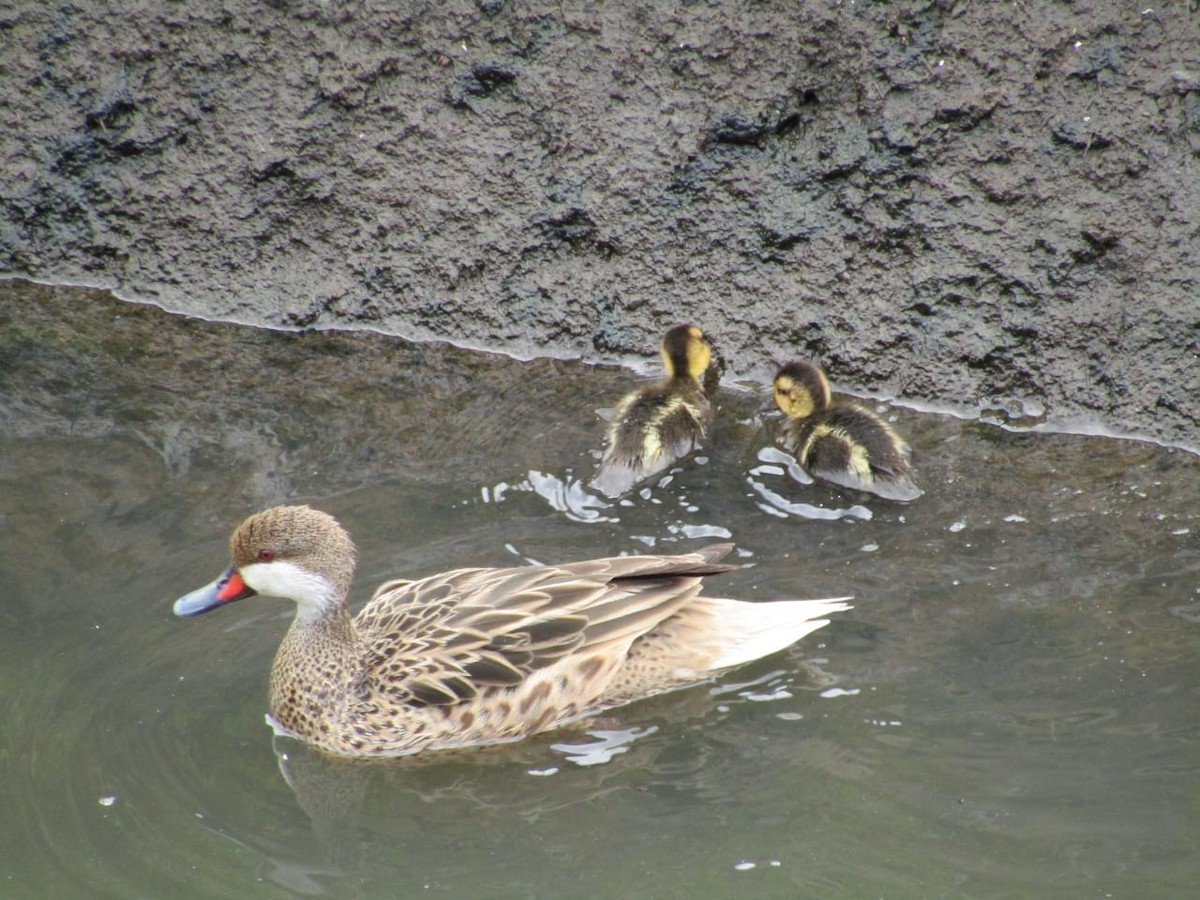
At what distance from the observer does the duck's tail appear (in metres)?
4.40

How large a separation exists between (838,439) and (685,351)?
739 mm

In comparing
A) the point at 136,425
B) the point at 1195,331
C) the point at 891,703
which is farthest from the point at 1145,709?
the point at 136,425

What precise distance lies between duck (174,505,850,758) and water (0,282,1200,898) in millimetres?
95

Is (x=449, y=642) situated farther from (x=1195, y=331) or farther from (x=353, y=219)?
(x=1195, y=331)

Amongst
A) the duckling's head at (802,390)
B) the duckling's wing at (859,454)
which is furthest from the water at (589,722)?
the duckling's head at (802,390)

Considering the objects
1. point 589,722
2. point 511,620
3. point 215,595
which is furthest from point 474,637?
point 215,595

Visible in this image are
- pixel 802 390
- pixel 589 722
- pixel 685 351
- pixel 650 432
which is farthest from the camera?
pixel 685 351

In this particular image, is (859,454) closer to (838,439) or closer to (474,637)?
(838,439)

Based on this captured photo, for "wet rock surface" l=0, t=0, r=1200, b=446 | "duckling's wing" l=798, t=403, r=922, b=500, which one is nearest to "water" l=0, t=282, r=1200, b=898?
"duckling's wing" l=798, t=403, r=922, b=500

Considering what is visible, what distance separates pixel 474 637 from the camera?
428cm

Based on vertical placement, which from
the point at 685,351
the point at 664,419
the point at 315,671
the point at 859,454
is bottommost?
the point at 315,671

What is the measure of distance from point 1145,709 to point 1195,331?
6.56 ft

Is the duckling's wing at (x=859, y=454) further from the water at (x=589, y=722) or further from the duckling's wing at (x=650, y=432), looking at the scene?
the duckling's wing at (x=650, y=432)

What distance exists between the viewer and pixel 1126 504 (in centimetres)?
507
